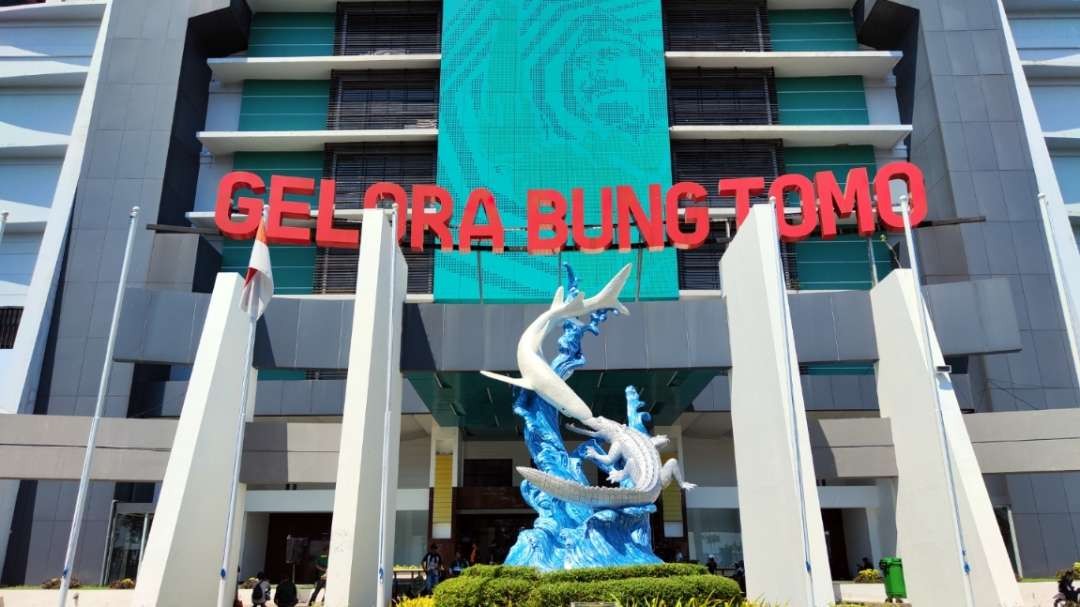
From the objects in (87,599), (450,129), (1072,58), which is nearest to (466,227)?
(450,129)

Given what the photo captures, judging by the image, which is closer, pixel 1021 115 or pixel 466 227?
pixel 466 227

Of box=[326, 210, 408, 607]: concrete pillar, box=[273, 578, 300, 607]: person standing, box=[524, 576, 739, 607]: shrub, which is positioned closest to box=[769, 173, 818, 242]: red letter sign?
box=[326, 210, 408, 607]: concrete pillar

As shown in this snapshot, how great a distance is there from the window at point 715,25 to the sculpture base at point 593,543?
29.4 m

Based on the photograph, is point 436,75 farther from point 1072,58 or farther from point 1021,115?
point 1072,58

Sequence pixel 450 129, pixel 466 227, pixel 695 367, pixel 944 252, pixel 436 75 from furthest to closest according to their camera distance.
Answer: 1. pixel 436 75
2. pixel 450 129
3. pixel 944 252
4. pixel 466 227
5. pixel 695 367

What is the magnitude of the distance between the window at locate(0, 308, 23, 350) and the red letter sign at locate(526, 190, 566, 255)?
23.8 meters

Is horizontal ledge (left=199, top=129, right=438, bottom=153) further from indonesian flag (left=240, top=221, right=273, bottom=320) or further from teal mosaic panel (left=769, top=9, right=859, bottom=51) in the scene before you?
indonesian flag (left=240, top=221, right=273, bottom=320)

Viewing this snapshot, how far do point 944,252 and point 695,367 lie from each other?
18.2 metres

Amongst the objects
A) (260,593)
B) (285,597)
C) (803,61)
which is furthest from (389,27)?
(285,597)

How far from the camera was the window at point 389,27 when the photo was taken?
4094 cm

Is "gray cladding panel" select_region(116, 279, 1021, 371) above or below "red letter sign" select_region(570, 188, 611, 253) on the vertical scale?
below

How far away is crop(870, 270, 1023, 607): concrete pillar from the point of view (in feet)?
55.2

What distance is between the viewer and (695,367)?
21.3 meters

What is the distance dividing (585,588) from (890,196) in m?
18.9
